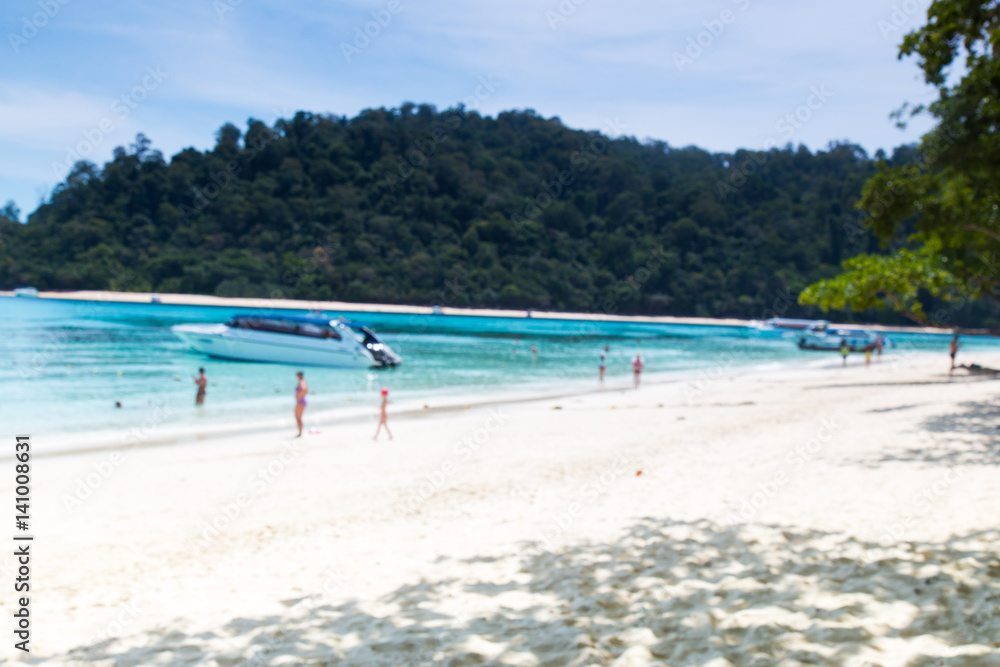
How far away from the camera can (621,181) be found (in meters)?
136

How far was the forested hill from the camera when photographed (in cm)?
10531

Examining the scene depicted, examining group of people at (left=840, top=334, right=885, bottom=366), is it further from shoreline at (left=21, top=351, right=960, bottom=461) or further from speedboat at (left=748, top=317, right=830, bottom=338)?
speedboat at (left=748, top=317, right=830, bottom=338)

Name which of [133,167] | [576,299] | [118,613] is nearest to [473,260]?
[576,299]

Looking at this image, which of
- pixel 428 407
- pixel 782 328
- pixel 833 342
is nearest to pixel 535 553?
pixel 428 407

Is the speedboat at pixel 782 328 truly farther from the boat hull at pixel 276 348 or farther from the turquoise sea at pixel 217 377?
the boat hull at pixel 276 348

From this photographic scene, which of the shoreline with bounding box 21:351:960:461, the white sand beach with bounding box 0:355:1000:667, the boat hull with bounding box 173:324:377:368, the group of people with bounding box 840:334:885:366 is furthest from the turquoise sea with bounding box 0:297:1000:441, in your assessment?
the white sand beach with bounding box 0:355:1000:667

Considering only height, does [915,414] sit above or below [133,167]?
below

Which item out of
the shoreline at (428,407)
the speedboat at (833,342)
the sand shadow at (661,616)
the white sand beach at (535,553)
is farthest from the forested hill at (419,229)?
the sand shadow at (661,616)

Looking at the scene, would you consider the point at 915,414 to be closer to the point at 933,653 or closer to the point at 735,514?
the point at 735,514

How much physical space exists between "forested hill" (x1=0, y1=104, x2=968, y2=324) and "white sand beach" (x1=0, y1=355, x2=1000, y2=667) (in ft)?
→ 311

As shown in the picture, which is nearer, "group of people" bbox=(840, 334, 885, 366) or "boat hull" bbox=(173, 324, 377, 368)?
"boat hull" bbox=(173, 324, 377, 368)

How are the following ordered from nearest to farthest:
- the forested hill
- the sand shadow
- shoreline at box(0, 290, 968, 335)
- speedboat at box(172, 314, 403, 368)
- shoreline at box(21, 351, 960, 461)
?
the sand shadow, shoreline at box(21, 351, 960, 461), speedboat at box(172, 314, 403, 368), shoreline at box(0, 290, 968, 335), the forested hill

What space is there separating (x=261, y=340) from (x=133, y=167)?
10929 centimetres

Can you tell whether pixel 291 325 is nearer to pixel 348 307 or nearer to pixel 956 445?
pixel 956 445
